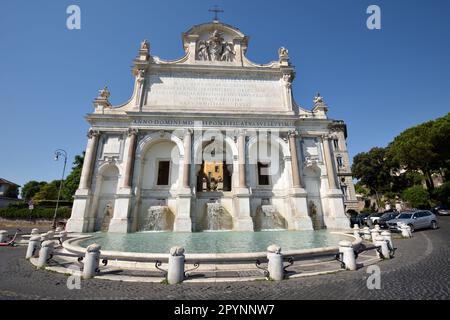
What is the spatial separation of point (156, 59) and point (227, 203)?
606 inches

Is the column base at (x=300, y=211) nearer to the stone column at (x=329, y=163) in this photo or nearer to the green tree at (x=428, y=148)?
the stone column at (x=329, y=163)

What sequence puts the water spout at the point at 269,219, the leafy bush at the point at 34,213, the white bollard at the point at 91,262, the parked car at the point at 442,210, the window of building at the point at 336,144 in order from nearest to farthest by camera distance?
the white bollard at the point at 91,262
the water spout at the point at 269,219
the leafy bush at the point at 34,213
the parked car at the point at 442,210
the window of building at the point at 336,144

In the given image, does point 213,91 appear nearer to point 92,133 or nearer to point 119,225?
point 92,133

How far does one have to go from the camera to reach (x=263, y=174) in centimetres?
1997

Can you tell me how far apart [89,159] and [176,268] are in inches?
625

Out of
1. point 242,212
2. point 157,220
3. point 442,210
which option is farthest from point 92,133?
point 442,210

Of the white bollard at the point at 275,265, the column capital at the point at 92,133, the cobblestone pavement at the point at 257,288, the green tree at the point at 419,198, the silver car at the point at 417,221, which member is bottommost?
the cobblestone pavement at the point at 257,288

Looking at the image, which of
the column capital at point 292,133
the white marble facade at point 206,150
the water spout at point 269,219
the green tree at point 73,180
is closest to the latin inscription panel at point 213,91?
the white marble facade at point 206,150

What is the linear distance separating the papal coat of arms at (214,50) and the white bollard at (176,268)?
20263 millimetres

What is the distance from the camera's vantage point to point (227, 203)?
17.6 metres

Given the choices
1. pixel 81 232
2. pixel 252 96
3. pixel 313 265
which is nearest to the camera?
pixel 313 265

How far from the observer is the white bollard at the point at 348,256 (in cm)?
605
